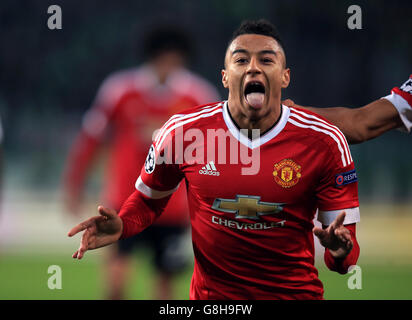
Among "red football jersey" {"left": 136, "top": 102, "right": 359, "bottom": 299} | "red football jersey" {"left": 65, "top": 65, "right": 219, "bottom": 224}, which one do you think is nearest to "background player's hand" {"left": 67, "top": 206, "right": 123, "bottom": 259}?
"red football jersey" {"left": 136, "top": 102, "right": 359, "bottom": 299}

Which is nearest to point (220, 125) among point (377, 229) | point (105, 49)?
point (377, 229)

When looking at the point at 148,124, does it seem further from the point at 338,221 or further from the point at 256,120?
the point at 338,221

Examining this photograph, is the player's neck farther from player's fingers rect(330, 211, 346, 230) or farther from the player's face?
player's fingers rect(330, 211, 346, 230)

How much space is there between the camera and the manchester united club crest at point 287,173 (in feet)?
9.95

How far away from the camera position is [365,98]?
1489 cm

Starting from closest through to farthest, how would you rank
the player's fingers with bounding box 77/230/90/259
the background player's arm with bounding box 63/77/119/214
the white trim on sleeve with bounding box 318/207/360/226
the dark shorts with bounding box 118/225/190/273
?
the player's fingers with bounding box 77/230/90/259 → the white trim on sleeve with bounding box 318/207/360/226 → the dark shorts with bounding box 118/225/190/273 → the background player's arm with bounding box 63/77/119/214

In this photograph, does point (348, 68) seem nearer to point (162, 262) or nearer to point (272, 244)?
point (162, 262)

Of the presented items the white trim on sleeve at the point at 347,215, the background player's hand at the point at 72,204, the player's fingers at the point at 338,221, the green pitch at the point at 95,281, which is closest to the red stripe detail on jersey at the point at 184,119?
the white trim on sleeve at the point at 347,215

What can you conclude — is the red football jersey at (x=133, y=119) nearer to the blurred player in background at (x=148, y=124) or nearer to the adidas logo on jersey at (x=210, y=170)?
the blurred player in background at (x=148, y=124)

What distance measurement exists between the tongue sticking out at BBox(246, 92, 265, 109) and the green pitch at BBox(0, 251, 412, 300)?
4.06 metres

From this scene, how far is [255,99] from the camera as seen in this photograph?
9.96 feet

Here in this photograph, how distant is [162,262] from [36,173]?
8506 millimetres

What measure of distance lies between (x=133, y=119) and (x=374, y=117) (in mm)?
2908

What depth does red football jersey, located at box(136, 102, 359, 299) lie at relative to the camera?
9.95ft
